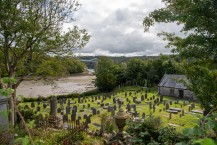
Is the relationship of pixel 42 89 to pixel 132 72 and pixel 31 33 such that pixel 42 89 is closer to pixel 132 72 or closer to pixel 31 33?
pixel 132 72

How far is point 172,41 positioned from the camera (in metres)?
7.41

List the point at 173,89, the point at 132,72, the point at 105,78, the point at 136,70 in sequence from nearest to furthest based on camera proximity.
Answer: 1. the point at 173,89
2. the point at 105,78
3. the point at 132,72
4. the point at 136,70

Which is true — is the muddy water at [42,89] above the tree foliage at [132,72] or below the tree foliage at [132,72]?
below

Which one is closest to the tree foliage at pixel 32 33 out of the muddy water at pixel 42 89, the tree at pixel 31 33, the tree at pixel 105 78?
the tree at pixel 31 33

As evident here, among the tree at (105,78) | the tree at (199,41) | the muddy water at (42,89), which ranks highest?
the tree at (199,41)

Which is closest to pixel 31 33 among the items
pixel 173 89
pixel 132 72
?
pixel 173 89

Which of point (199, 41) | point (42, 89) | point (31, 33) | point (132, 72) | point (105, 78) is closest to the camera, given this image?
point (199, 41)

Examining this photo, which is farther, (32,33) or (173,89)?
(173,89)

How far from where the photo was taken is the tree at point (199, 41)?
4996 mm

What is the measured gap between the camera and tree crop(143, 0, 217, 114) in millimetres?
4996

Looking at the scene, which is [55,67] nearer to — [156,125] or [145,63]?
[156,125]

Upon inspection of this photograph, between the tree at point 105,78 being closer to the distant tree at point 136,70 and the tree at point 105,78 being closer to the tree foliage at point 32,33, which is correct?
the distant tree at point 136,70

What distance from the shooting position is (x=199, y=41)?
18.3 ft

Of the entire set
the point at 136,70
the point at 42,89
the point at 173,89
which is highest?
the point at 136,70
